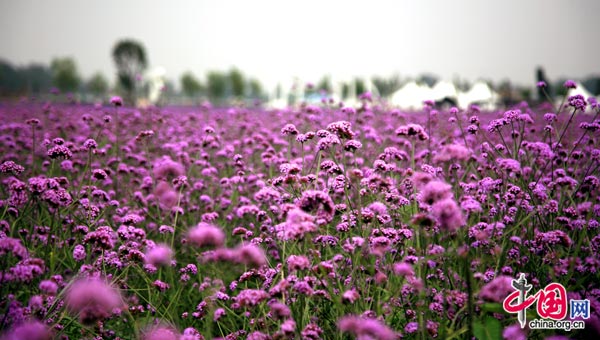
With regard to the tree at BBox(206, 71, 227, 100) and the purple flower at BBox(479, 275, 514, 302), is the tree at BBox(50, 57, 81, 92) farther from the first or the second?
the purple flower at BBox(479, 275, 514, 302)

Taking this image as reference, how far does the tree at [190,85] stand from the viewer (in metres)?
91.4

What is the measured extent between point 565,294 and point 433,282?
885 mm

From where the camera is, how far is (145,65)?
213 feet

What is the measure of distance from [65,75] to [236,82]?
112 ft

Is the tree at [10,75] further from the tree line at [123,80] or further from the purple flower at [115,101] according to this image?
the purple flower at [115,101]

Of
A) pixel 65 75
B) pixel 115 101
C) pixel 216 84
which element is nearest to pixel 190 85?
pixel 216 84

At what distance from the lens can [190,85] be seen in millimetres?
92500

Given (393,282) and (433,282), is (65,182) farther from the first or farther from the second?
(433,282)

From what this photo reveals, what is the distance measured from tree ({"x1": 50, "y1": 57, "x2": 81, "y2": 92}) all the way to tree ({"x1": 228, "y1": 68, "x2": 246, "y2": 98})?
31.2 meters

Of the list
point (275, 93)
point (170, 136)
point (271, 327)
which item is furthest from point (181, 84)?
point (271, 327)

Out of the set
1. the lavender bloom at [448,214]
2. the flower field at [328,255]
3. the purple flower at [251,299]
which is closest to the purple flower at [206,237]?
the flower field at [328,255]

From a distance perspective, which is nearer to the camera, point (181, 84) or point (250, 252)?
point (250, 252)

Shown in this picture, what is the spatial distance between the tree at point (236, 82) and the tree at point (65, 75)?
102 ft

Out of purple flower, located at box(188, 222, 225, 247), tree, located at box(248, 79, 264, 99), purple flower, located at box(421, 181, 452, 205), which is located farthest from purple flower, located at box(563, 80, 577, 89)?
tree, located at box(248, 79, 264, 99)
